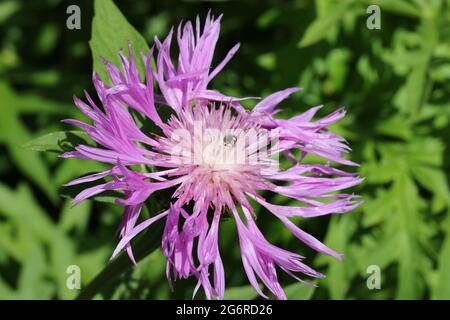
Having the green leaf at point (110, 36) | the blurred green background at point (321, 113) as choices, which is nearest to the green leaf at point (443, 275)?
the blurred green background at point (321, 113)

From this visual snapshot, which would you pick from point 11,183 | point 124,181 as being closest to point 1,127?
point 11,183

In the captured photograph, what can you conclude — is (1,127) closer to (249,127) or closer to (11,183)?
(11,183)

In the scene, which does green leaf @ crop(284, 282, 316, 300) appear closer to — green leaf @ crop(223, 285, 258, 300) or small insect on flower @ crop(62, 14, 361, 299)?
green leaf @ crop(223, 285, 258, 300)

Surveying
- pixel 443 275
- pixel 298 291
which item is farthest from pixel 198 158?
pixel 443 275

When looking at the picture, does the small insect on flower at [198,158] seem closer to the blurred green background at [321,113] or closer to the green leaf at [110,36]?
the green leaf at [110,36]

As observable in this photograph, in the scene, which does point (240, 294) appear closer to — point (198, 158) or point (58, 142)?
point (198, 158)

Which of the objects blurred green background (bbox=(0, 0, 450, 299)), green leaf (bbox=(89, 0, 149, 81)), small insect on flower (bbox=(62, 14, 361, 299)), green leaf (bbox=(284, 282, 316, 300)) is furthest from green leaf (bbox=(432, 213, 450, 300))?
green leaf (bbox=(89, 0, 149, 81))
